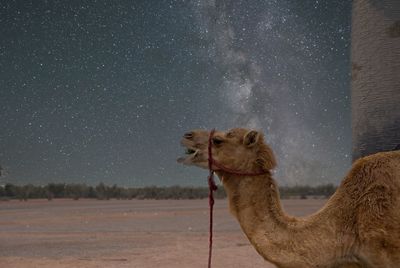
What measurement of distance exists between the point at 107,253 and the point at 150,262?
1.84m

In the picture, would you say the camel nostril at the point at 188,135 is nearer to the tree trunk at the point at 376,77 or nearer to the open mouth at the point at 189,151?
the open mouth at the point at 189,151

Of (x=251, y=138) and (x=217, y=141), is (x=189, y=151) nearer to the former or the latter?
(x=217, y=141)

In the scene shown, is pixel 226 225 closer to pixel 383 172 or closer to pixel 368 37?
pixel 368 37

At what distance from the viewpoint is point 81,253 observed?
11.7m

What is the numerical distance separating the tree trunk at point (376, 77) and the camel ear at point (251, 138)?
11.3ft

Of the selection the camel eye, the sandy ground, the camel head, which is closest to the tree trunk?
the sandy ground

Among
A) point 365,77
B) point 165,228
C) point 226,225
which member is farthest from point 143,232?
point 365,77

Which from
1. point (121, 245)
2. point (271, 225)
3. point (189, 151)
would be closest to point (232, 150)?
point (189, 151)

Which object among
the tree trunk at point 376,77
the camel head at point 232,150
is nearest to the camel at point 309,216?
the camel head at point 232,150

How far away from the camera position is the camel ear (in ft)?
13.6

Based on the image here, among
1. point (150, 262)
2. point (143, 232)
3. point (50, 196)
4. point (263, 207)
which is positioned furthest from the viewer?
point (50, 196)

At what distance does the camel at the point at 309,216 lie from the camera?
377 cm

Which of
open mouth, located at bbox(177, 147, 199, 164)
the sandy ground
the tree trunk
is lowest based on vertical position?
the sandy ground

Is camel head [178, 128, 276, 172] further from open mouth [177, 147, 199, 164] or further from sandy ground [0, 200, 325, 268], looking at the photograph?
sandy ground [0, 200, 325, 268]
